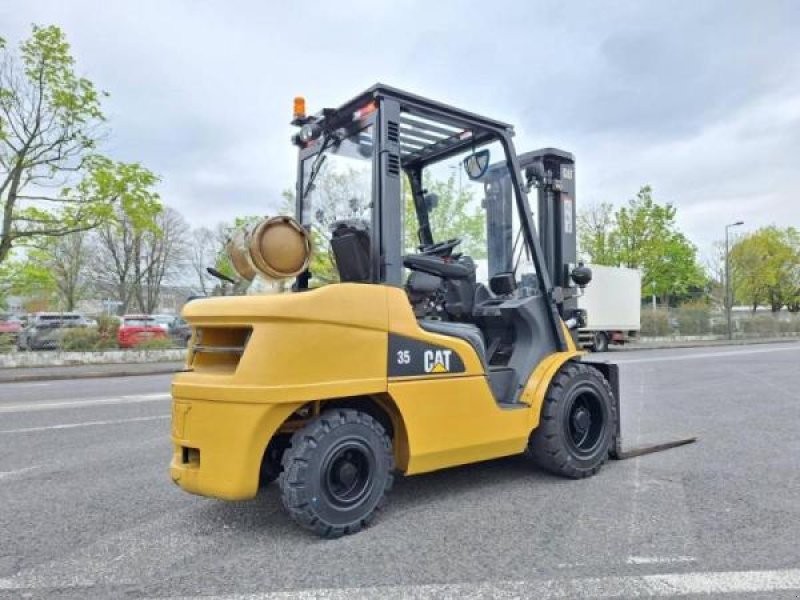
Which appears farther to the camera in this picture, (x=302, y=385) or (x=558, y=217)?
(x=558, y=217)

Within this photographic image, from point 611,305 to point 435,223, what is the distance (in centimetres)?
2460

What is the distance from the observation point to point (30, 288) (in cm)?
2145

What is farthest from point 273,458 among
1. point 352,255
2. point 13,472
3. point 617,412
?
point 617,412

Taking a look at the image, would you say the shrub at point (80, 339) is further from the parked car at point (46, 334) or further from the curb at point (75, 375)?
the curb at point (75, 375)

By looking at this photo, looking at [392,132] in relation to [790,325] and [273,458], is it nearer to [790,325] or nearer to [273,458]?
[273,458]

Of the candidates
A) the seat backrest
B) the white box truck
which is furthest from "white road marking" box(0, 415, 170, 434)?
the white box truck

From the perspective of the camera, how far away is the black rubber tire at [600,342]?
2786cm

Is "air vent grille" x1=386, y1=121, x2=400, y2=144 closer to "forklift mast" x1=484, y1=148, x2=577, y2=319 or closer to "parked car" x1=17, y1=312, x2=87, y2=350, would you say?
"forklift mast" x1=484, y1=148, x2=577, y2=319

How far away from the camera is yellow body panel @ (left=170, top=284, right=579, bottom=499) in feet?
11.9

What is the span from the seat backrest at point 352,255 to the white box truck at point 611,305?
2323cm

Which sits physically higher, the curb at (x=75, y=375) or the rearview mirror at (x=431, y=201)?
the rearview mirror at (x=431, y=201)

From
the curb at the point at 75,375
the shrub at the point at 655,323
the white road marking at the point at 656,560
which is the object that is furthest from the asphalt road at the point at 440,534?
the shrub at the point at 655,323

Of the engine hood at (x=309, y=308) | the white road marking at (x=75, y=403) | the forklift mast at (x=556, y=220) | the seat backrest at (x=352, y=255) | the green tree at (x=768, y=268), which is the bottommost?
the white road marking at (x=75, y=403)

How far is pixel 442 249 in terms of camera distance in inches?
190
